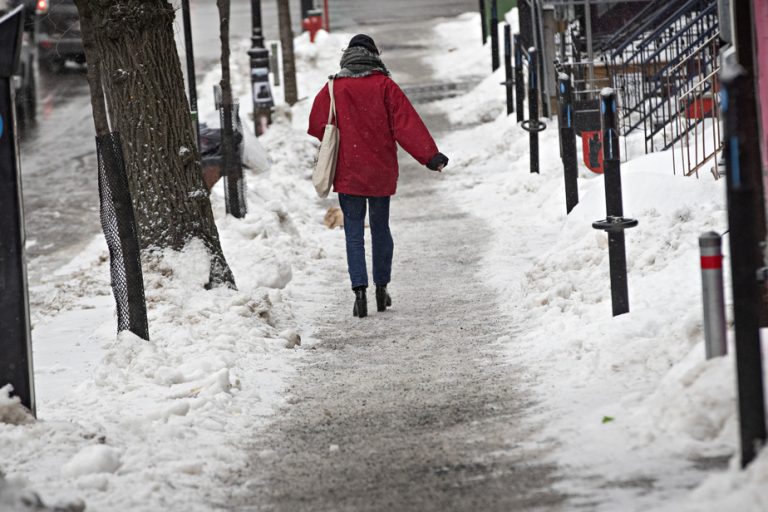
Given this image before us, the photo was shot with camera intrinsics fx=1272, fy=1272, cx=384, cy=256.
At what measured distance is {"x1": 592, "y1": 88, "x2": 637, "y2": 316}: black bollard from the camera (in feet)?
21.7

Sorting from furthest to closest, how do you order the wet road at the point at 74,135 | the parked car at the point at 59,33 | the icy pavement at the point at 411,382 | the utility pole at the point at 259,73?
the parked car at the point at 59,33
the utility pole at the point at 259,73
the wet road at the point at 74,135
the icy pavement at the point at 411,382

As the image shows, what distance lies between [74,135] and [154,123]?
43.9 feet

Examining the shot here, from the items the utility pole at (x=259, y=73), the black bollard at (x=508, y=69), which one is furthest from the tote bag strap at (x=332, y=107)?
the utility pole at (x=259, y=73)

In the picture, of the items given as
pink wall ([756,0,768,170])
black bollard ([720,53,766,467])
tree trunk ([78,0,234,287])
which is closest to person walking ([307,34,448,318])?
tree trunk ([78,0,234,287])

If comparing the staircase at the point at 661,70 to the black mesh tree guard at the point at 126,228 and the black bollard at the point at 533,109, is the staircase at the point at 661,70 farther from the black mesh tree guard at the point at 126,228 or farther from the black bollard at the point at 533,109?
the black mesh tree guard at the point at 126,228

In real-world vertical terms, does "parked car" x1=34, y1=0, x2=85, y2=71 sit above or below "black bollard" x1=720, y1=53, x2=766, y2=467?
above

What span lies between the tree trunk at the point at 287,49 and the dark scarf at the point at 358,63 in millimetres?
11520

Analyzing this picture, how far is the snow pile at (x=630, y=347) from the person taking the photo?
447 cm

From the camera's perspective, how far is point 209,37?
103 ft

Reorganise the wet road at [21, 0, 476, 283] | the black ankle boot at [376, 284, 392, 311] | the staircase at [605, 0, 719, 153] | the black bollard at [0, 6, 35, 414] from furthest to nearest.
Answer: the wet road at [21, 0, 476, 283]
the staircase at [605, 0, 719, 153]
the black ankle boot at [376, 284, 392, 311]
the black bollard at [0, 6, 35, 414]

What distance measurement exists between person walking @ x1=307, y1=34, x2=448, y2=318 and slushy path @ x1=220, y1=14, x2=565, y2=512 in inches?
24.4

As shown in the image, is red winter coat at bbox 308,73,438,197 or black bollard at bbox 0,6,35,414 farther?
red winter coat at bbox 308,73,438,197

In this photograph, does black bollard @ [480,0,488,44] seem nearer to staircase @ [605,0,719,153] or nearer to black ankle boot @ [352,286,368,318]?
staircase @ [605,0,719,153]

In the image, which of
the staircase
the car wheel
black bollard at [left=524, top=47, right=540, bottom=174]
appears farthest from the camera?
the car wheel
